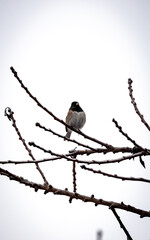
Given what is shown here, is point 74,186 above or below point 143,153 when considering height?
below

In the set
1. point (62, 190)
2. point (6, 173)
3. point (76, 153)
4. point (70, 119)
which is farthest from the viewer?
point (70, 119)

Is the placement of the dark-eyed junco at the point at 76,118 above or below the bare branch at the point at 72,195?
above

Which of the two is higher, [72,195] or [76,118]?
[76,118]

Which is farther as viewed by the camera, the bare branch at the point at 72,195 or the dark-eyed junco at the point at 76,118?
the dark-eyed junco at the point at 76,118

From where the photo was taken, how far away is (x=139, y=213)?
5.94 feet

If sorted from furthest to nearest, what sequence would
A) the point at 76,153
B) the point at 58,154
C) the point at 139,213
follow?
the point at 76,153 → the point at 58,154 → the point at 139,213

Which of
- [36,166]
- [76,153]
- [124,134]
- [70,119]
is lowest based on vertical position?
[36,166]

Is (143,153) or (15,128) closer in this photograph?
(143,153)

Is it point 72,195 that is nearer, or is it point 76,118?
point 72,195

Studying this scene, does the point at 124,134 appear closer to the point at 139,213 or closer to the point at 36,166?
the point at 139,213

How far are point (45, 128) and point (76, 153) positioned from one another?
1.23 feet

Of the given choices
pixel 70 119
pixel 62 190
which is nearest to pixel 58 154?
pixel 62 190

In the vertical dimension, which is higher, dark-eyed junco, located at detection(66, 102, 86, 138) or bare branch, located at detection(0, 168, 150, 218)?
dark-eyed junco, located at detection(66, 102, 86, 138)

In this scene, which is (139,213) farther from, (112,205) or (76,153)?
(76,153)
